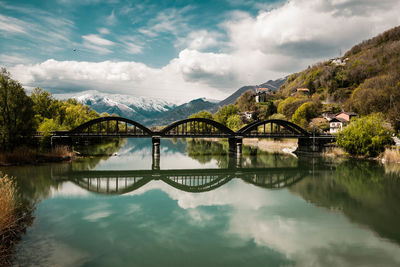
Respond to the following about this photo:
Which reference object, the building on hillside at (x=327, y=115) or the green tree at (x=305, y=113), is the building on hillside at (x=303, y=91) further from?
the building on hillside at (x=327, y=115)

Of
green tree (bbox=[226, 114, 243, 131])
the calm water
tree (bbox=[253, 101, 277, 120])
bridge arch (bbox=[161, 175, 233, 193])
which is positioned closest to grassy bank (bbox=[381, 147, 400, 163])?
the calm water

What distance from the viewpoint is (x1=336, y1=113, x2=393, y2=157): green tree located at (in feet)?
140

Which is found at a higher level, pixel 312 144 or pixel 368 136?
pixel 368 136

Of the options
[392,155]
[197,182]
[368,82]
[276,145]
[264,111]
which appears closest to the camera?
[197,182]

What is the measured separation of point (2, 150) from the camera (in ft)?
109

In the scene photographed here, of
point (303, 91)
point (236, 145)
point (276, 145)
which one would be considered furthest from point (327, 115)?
point (303, 91)

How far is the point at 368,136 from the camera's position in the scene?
43562 mm

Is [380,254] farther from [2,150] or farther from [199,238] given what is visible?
[2,150]

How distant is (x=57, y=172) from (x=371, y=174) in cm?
4062

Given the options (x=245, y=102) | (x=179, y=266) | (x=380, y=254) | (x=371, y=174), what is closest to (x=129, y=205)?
(x=179, y=266)

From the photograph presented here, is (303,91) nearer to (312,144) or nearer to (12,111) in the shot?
(312,144)

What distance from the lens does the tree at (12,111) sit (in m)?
31.3

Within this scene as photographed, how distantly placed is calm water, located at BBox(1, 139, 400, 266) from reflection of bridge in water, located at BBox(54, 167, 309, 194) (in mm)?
213

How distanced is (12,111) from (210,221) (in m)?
30.1
